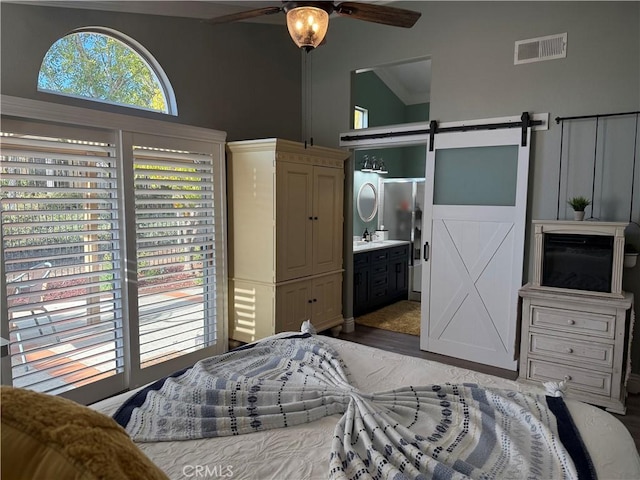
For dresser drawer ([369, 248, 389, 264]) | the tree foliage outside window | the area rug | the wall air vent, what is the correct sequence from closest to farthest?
the tree foliage outside window < the wall air vent < the area rug < dresser drawer ([369, 248, 389, 264])

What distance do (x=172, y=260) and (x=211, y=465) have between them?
91.3 inches

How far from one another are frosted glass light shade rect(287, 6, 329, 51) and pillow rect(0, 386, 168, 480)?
191 centimetres

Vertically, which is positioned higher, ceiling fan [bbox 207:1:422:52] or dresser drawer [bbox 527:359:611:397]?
ceiling fan [bbox 207:1:422:52]

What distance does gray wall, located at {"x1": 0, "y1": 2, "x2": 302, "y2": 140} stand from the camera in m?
2.72

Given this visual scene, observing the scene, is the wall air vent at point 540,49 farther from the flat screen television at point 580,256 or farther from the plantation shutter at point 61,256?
the plantation shutter at point 61,256

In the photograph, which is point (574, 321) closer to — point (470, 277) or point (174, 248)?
point (470, 277)

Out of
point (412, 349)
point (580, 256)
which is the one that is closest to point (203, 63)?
point (412, 349)

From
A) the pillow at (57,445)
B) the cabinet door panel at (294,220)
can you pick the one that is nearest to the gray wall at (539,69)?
the cabinet door panel at (294,220)

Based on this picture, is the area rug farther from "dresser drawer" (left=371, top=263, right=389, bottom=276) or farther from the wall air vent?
the wall air vent

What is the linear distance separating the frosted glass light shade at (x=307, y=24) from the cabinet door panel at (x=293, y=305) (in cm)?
233

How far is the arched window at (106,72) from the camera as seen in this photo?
2955mm

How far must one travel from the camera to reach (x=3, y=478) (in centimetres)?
49

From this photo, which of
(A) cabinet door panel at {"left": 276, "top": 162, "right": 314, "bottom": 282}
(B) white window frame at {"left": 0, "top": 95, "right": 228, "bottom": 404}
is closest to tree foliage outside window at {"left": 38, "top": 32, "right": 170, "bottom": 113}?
(B) white window frame at {"left": 0, "top": 95, "right": 228, "bottom": 404}

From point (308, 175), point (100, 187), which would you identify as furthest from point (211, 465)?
point (308, 175)
